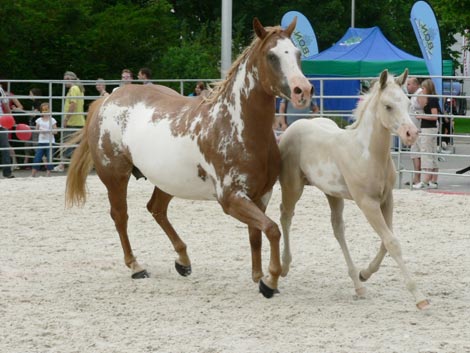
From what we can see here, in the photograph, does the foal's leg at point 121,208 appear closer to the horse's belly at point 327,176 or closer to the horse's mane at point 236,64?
the horse's mane at point 236,64

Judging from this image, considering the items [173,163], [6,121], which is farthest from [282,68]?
[6,121]

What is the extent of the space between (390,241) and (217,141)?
53.3 inches

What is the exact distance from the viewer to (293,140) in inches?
265

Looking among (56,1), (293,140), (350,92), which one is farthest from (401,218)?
(350,92)

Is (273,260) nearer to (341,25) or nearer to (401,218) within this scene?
(401,218)

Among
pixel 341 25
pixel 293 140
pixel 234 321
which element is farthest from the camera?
pixel 341 25

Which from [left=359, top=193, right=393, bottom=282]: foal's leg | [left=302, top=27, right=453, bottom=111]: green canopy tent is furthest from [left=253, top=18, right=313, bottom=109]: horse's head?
[left=302, top=27, right=453, bottom=111]: green canopy tent

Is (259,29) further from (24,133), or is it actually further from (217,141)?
(24,133)

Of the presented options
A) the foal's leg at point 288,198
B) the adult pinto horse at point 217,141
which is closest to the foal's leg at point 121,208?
the adult pinto horse at point 217,141

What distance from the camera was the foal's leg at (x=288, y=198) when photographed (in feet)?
21.9

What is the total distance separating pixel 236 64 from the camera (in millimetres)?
6531

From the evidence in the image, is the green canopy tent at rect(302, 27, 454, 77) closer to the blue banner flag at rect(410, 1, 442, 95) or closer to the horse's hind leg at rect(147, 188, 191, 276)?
the blue banner flag at rect(410, 1, 442, 95)

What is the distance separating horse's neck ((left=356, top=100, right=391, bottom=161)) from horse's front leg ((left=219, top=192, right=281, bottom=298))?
80 centimetres

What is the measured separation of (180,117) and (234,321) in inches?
67.5
